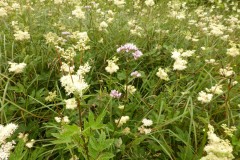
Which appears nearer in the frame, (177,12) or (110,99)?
(110,99)

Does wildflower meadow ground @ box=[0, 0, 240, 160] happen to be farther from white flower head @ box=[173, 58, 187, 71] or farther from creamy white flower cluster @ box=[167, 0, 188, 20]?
creamy white flower cluster @ box=[167, 0, 188, 20]

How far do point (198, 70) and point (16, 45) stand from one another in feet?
5.73

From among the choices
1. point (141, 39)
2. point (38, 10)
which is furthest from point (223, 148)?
point (38, 10)

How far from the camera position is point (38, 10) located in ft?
13.0

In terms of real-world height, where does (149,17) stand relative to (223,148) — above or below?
below

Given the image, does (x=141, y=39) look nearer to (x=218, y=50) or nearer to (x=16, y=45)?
(x=218, y=50)

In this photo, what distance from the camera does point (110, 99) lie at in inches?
72.0

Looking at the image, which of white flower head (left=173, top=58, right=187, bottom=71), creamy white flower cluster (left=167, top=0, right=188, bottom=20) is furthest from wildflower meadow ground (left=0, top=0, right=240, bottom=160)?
creamy white flower cluster (left=167, top=0, right=188, bottom=20)

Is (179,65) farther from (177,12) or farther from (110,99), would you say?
(177,12)

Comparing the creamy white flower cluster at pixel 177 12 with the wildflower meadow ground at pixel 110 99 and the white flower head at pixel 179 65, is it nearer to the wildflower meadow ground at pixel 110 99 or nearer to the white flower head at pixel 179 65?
the wildflower meadow ground at pixel 110 99

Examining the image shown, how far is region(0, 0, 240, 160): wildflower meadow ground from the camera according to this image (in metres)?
1.29

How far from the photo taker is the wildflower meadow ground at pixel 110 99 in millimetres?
1289

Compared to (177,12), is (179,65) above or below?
above

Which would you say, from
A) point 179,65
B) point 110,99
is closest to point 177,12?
point 179,65
